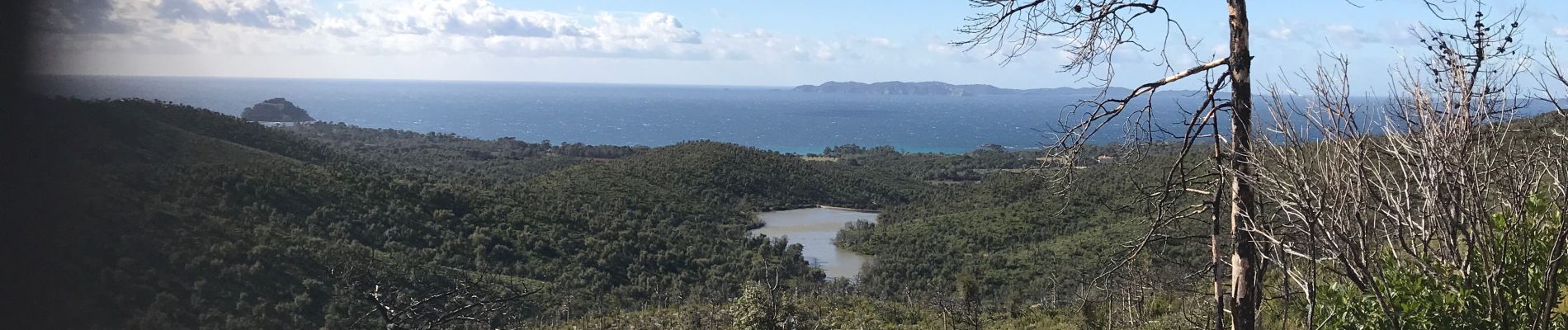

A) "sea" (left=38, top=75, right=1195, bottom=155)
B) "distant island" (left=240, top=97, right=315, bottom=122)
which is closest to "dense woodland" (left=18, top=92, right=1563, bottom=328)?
"distant island" (left=240, top=97, right=315, bottom=122)

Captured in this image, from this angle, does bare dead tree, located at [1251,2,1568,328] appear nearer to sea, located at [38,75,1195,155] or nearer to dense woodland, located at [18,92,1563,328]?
dense woodland, located at [18,92,1563,328]

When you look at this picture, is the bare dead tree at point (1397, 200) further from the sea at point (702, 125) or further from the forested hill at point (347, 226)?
the sea at point (702, 125)

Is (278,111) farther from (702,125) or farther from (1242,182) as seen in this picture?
(702,125)

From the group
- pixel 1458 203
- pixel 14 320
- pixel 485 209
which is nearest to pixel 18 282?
pixel 14 320

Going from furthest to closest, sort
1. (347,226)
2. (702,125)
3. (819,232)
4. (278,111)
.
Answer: (702,125) → (278,111) → (819,232) → (347,226)

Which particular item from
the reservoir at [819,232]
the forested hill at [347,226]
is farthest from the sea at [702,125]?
the reservoir at [819,232]

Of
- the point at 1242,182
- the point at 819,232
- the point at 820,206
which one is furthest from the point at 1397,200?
the point at 820,206

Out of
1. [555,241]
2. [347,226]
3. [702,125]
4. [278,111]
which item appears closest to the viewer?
[347,226]
